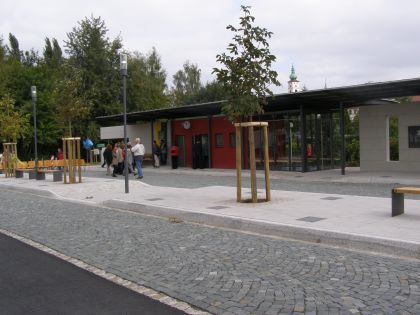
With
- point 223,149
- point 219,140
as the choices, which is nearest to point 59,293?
point 223,149

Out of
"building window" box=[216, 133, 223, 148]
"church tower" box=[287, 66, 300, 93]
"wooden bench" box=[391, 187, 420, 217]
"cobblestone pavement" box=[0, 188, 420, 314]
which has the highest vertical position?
"church tower" box=[287, 66, 300, 93]

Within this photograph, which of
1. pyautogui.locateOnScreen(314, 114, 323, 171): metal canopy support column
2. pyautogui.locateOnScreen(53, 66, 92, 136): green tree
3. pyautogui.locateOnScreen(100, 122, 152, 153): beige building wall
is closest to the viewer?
pyautogui.locateOnScreen(314, 114, 323, 171): metal canopy support column

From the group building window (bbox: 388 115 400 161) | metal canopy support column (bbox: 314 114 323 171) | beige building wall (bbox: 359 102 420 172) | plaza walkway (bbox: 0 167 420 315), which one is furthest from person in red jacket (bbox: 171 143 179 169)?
plaza walkway (bbox: 0 167 420 315)

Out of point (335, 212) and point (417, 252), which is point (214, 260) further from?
point (335, 212)

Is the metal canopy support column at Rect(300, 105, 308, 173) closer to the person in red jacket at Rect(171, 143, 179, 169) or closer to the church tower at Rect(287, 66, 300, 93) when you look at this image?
the person in red jacket at Rect(171, 143, 179, 169)

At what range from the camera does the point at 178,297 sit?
5137 millimetres

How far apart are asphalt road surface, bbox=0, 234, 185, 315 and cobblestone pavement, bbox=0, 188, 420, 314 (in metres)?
0.39

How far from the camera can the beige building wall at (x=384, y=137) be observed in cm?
1998

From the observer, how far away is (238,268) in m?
6.19

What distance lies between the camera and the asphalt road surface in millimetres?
4816

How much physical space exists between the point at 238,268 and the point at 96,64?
44.3m

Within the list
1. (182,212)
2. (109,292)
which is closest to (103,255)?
(109,292)

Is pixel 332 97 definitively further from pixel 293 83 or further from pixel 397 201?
pixel 293 83

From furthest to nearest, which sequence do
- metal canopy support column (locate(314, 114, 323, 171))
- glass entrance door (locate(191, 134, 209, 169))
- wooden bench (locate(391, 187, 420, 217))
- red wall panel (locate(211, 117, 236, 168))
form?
glass entrance door (locate(191, 134, 209, 169)) → red wall panel (locate(211, 117, 236, 168)) → metal canopy support column (locate(314, 114, 323, 171)) → wooden bench (locate(391, 187, 420, 217))
